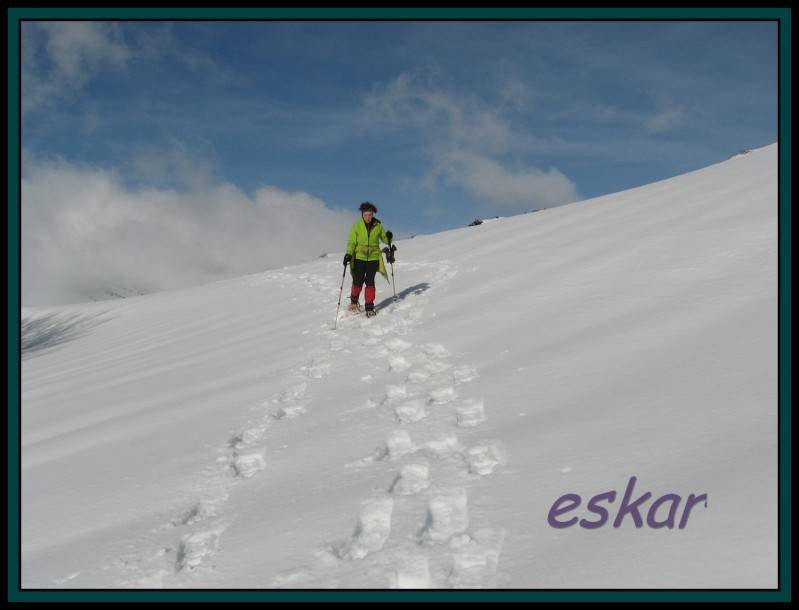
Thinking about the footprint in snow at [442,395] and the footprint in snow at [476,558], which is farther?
the footprint in snow at [442,395]

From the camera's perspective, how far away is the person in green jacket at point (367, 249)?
305 inches

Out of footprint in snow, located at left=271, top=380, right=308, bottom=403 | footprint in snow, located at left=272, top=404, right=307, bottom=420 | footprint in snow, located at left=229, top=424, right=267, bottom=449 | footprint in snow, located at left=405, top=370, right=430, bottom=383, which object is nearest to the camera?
footprint in snow, located at left=229, top=424, right=267, bottom=449

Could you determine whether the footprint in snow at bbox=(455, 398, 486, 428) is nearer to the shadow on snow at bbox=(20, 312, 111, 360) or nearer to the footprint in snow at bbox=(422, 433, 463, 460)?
the footprint in snow at bbox=(422, 433, 463, 460)

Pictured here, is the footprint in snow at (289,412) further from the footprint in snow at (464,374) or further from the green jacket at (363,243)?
the green jacket at (363,243)

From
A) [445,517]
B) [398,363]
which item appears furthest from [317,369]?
[445,517]

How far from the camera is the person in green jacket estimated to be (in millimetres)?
7758

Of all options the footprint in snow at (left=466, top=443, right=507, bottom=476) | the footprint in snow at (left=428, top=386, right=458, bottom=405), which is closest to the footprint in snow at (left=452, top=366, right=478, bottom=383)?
the footprint in snow at (left=428, top=386, right=458, bottom=405)

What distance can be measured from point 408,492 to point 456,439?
66 cm

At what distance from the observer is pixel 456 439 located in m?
3.47

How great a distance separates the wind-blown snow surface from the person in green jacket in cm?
71

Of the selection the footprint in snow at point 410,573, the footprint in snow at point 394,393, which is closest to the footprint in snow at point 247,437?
the footprint in snow at point 394,393

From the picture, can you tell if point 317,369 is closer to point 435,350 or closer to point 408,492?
point 435,350

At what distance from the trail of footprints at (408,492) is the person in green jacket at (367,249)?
8.76 feet
